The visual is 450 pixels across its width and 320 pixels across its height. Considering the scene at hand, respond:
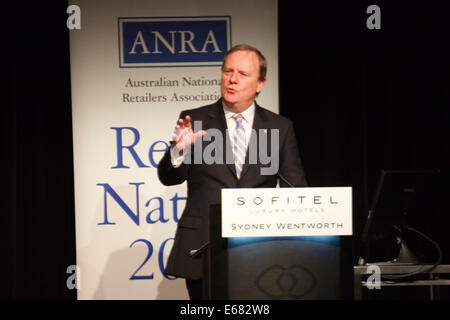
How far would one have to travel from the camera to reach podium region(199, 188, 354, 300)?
1807 millimetres

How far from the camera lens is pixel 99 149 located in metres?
3.48

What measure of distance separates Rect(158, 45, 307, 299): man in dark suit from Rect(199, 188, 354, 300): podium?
1.94 ft

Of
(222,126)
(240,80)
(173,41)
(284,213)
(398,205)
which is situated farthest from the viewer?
(173,41)

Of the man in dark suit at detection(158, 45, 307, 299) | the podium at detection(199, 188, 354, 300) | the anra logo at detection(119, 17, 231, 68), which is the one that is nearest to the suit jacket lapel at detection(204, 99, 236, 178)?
the man in dark suit at detection(158, 45, 307, 299)

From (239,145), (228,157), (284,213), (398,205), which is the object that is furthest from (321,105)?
(284,213)

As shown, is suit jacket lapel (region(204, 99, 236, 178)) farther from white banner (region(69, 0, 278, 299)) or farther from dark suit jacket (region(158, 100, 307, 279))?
white banner (region(69, 0, 278, 299))

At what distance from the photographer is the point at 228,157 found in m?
2.68

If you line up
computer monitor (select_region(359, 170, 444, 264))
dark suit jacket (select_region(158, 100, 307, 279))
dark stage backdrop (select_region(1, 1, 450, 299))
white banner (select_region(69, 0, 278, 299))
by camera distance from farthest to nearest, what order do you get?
dark stage backdrop (select_region(1, 1, 450, 299)), white banner (select_region(69, 0, 278, 299)), dark suit jacket (select_region(158, 100, 307, 279)), computer monitor (select_region(359, 170, 444, 264))

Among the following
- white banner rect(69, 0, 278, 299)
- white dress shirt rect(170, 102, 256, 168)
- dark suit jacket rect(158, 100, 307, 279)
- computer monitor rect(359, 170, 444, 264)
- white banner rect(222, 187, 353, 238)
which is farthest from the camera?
white banner rect(69, 0, 278, 299)

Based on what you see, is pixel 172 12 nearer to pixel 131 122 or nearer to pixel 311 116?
pixel 131 122

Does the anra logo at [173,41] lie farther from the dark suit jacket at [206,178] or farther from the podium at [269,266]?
the podium at [269,266]

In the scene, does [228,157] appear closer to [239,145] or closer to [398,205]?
[239,145]

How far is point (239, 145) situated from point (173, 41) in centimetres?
109

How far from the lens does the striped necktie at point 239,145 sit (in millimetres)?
2730
